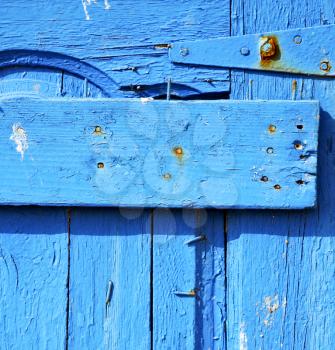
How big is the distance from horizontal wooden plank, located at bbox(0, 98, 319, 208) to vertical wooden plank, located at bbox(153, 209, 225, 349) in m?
0.06

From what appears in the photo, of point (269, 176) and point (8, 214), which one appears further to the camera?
point (8, 214)

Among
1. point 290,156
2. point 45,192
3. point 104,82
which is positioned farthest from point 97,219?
point 290,156

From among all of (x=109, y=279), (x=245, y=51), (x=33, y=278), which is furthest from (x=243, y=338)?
(x=245, y=51)

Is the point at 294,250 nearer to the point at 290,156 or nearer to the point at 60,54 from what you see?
the point at 290,156

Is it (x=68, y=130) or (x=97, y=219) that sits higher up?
(x=68, y=130)

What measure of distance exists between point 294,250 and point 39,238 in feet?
1.37

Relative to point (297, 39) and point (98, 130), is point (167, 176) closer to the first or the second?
Answer: point (98, 130)

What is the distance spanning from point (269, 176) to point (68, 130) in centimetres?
32

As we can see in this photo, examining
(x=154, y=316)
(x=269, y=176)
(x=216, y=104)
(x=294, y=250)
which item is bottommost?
(x=154, y=316)

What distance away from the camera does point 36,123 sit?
0.95m

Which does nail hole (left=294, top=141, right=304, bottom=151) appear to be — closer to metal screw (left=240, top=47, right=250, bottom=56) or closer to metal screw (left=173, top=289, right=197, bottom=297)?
metal screw (left=240, top=47, right=250, bottom=56)

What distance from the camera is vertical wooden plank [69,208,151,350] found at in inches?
39.2

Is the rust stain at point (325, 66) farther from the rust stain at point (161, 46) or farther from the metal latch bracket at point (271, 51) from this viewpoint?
the rust stain at point (161, 46)

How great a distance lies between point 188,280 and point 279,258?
0.49 feet
